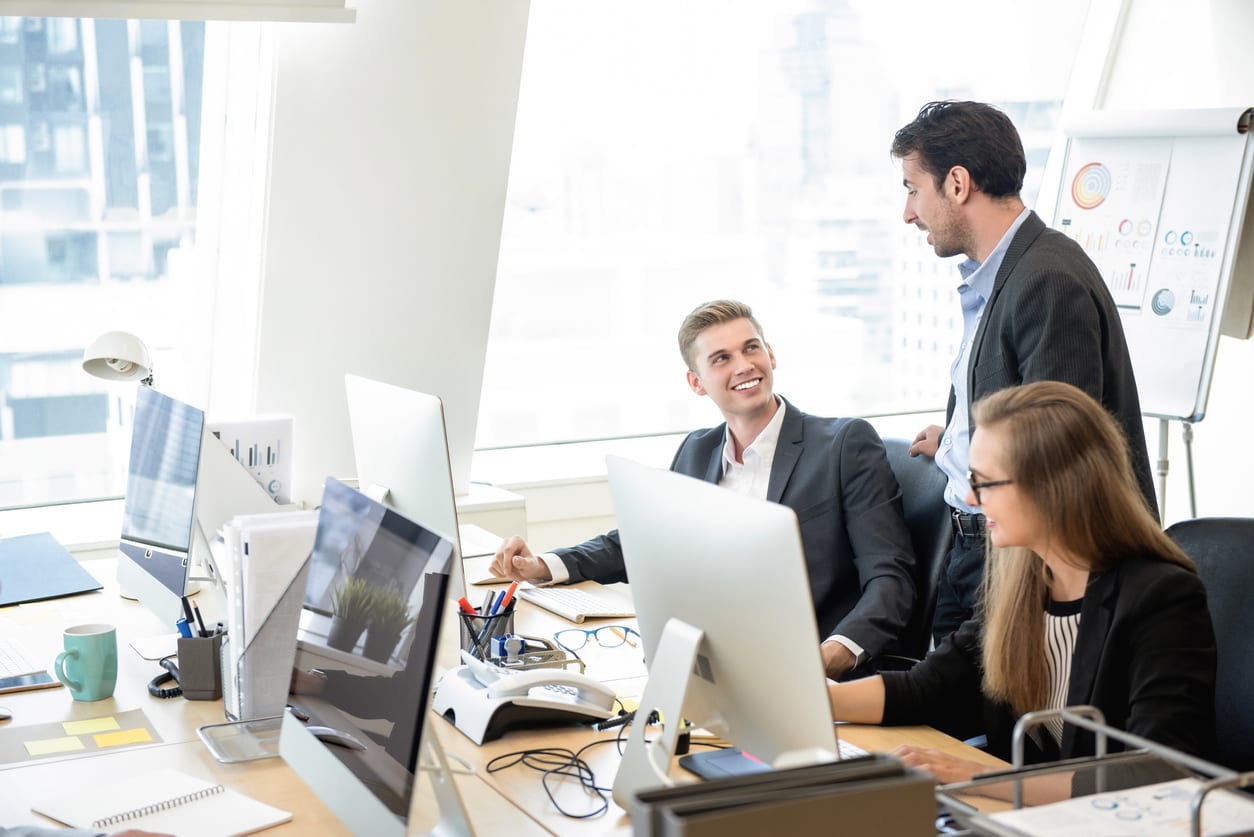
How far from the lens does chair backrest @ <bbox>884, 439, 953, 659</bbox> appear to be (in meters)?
2.57

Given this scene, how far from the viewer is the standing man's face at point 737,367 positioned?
280 cm

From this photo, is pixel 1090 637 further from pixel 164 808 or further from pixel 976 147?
pixel 164 808

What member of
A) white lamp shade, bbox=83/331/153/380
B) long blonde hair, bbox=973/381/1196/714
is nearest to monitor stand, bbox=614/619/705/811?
long blonde hair, bbox=973/381/1196/714

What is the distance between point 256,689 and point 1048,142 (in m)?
4.16

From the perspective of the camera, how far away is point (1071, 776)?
133cm

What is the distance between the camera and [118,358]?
9.00ft

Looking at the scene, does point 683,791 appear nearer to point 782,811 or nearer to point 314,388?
point 782,811

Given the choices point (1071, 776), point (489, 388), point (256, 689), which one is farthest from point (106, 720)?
point (489, 388)

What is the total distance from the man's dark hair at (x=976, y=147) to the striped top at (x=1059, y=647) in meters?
1.01

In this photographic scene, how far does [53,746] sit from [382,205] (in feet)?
6.29

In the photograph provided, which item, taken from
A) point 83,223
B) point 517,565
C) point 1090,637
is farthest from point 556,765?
point 83,223

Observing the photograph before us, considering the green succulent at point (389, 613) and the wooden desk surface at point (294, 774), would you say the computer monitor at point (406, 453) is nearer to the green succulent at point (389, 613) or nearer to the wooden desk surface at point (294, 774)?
the wooden desk surface at point (294, 774)

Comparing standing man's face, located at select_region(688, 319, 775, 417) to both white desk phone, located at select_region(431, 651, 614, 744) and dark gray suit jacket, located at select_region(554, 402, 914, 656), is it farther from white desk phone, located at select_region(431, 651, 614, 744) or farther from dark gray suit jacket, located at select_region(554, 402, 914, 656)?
white desk phone, located at select_region(431, 651, 614, 744)

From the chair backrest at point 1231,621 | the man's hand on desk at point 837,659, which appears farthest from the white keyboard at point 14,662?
the chair backrest at point 1231,621
